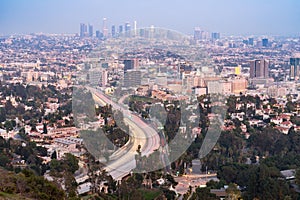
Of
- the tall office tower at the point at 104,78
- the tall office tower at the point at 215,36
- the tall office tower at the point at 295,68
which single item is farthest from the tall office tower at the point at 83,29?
the tall office tower at the point at 104,78

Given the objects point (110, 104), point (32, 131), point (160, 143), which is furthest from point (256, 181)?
point (32, 131)

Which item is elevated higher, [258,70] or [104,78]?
[104,78]

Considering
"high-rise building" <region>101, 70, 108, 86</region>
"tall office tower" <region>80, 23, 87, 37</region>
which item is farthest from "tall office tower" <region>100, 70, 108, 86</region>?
"tall office tower" <region>80, 23, 87, 37</region>

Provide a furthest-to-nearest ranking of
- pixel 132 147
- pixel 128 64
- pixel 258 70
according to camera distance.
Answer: pixel 258 70, pixel 128 64, pixel 132 147

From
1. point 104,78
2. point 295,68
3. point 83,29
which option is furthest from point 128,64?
point 83,29

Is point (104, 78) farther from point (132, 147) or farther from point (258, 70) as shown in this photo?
point (258, 70)

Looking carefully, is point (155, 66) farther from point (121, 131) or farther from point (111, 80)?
point (121, 131)

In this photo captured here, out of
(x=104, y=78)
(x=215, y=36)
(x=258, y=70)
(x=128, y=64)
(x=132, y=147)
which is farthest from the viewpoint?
(x=215, y=36)
